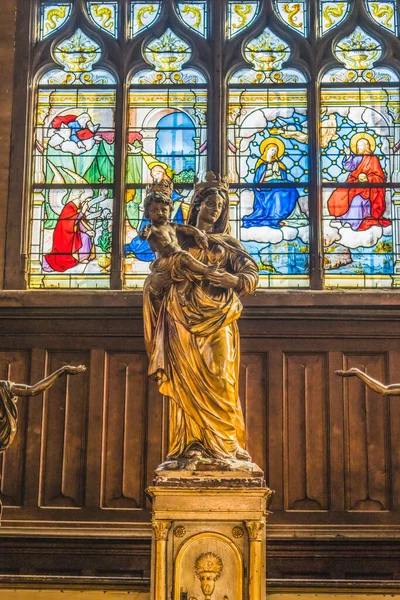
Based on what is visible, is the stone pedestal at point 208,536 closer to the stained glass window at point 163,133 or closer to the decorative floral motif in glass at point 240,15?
the stained glass window at point 163,133

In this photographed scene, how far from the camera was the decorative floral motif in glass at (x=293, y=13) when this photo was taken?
10852mm

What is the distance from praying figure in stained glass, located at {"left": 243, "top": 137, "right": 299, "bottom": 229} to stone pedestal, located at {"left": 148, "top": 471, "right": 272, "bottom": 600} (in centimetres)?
445

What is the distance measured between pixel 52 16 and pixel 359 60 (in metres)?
2.95

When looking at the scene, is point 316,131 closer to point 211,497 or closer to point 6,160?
point 6,160

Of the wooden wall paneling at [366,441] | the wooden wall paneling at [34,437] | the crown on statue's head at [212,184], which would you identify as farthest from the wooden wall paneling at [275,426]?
the crown on statue's head at [212,184]

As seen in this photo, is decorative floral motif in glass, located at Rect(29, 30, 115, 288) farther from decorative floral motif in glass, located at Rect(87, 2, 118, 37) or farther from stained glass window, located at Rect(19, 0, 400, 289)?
decorative floral motif in glass, located at Rect(87, 2, 118, 37)

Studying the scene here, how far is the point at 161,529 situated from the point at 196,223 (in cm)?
195

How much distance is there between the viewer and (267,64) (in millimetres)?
10789

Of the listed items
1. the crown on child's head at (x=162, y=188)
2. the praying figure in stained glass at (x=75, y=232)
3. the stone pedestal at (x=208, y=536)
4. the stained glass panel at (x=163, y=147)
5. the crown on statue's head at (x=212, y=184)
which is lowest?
the stone pedestal at (x=208, y=536)

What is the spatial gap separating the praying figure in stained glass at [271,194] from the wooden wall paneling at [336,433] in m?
1.45

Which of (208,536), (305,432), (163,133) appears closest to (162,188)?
(208,536)

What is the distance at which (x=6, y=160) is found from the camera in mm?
10422

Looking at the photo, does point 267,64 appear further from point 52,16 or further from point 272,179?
point 52,16

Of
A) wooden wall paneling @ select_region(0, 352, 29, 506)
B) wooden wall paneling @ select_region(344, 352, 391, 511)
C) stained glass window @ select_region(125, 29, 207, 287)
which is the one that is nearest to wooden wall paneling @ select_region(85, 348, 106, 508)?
wooden wall paneling @ select_region(0, 352, 29, 506)
